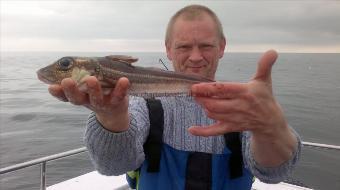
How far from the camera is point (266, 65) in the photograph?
278 cm

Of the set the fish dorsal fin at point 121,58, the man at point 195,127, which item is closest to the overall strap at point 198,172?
the man at point 195,127

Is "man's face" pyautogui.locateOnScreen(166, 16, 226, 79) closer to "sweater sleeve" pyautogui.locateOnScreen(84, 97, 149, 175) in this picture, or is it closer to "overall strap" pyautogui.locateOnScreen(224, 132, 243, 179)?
"overall strap" pyautogui.locateOnScreen(224, 132, 243, 179)

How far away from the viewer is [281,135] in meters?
3.48

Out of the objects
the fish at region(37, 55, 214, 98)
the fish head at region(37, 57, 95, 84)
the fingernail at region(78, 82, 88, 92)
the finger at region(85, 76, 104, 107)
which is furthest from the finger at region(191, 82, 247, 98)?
the fish head at region(37, 57, 95, 84)

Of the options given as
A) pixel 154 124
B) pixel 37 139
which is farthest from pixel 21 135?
pixel 154 124

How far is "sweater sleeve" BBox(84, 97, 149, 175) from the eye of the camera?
388 cm

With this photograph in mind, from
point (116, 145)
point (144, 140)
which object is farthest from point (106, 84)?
point (144, 140)

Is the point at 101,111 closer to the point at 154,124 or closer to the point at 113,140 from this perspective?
the point at 113,140

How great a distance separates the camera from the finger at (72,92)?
323 centimetres

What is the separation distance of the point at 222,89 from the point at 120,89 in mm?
962

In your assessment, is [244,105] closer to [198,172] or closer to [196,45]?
[198,172]

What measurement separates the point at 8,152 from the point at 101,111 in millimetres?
26313

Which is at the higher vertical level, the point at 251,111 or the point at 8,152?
the point at 251,111

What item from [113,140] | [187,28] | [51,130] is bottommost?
[51,130]
